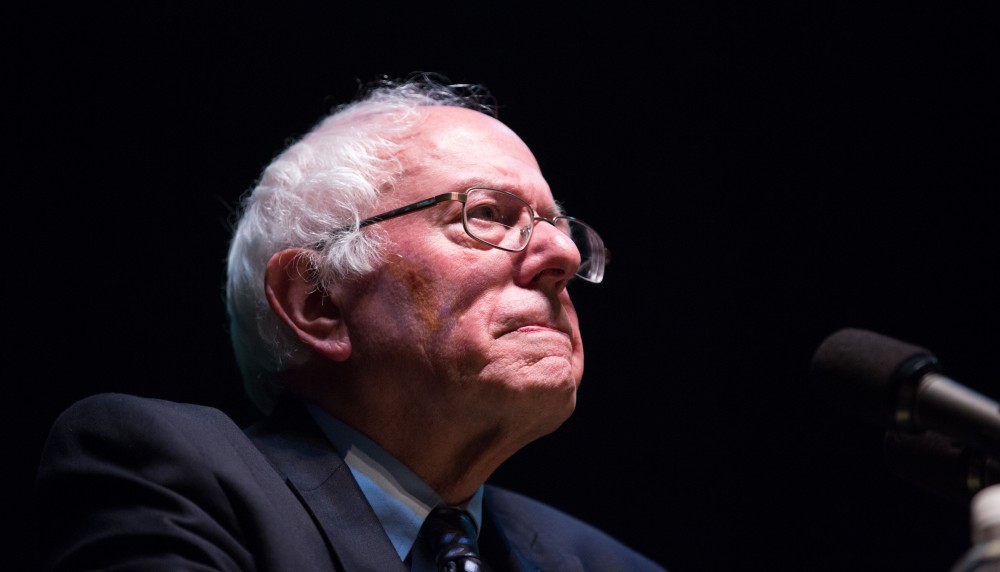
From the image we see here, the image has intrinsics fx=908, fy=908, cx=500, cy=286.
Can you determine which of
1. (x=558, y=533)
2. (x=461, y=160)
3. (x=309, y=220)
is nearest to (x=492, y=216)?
(x=461, y=160)

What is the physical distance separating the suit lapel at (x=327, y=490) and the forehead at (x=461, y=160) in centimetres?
59

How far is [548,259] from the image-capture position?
2.00 meters

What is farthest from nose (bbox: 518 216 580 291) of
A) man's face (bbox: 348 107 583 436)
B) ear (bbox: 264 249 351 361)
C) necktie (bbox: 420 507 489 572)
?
necktie (bbox: 420 507 489 572)

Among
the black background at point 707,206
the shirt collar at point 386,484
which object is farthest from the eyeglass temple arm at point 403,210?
the black background at point 707,206

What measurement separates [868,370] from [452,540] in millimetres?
1028

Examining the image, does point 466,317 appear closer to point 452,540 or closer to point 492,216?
point 492,216

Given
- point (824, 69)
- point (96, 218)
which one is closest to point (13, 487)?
point (96, 218)

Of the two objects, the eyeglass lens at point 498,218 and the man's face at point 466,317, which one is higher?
the eyeglass lens at point 498,218

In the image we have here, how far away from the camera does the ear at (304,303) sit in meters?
2.04

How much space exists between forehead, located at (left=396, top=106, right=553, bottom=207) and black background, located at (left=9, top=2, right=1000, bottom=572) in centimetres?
58

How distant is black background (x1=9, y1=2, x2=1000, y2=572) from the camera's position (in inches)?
101

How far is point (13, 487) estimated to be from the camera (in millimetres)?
2195

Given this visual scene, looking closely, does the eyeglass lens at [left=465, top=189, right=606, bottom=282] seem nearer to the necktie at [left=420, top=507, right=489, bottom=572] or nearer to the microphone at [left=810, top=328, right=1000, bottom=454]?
the necktie at [left=420, top=507, right=489, bottom=572]

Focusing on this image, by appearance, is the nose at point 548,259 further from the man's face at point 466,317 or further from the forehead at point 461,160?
the forehead at point 461,160
